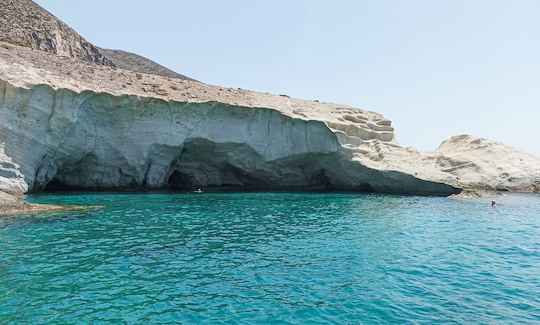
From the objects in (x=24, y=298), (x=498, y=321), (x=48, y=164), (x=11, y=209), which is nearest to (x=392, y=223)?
(x=498, y=321)

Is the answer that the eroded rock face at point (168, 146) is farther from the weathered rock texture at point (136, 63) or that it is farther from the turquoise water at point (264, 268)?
the weathered rock texture at point (136, 63)

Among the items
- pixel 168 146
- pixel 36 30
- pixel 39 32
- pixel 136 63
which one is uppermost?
pixel 136 63

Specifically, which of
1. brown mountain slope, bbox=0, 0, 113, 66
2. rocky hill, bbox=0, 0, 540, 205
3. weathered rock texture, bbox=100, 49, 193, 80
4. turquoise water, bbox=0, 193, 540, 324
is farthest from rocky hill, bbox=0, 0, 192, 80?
turquoise water, bbox=0, 193, 540, 324

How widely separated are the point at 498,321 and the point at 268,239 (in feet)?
34.8

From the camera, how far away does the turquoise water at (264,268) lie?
1073cm

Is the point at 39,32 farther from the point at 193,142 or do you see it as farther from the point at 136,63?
the point at 193,142

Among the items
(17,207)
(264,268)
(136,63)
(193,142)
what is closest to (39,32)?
(136,63)

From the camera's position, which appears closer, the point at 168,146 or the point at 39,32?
the point at 168,146

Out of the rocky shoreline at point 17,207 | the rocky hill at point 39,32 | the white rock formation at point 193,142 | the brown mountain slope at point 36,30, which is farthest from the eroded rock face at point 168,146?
the brown mountain slope at point 36,30

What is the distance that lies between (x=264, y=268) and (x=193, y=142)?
24.7 meters

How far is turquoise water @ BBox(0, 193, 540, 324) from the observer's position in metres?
10.7

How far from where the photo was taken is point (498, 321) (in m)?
10.5

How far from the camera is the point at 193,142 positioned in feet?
124

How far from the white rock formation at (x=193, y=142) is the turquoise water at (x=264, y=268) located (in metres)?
8.82
